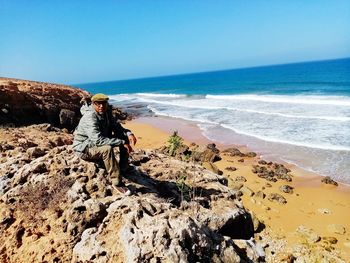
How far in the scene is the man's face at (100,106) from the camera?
6.15m

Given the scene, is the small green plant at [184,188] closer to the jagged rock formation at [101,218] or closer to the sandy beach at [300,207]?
the jagged rock formation at [101,218]

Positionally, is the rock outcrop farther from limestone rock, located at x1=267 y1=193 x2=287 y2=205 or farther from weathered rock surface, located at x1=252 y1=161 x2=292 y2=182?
limestone rock, located at x1=267 y1=193 x2=287 y2=205

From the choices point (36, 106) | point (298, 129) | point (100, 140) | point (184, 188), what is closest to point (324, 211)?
point (184, 188)

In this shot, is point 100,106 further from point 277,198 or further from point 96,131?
point 277,198

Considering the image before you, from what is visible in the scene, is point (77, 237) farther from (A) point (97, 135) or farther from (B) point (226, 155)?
(B) point (226, 155)

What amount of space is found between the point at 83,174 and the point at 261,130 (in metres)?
19.8

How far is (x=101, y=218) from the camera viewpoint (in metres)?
5.36

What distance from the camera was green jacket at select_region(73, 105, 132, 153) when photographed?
611 cm

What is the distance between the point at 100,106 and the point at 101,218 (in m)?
1.87

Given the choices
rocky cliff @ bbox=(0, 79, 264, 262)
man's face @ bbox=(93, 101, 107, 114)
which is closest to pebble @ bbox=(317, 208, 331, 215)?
rocky cliff @ bbox=(0, 79, 264, 262)

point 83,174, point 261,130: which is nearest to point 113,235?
point 83,174

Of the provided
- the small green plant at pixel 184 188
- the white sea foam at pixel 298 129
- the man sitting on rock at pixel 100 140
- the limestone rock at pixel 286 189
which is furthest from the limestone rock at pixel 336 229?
the man sitting on rock at pixel 100 140

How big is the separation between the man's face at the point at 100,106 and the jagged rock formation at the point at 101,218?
1.05m

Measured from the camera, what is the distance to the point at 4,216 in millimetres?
5688
